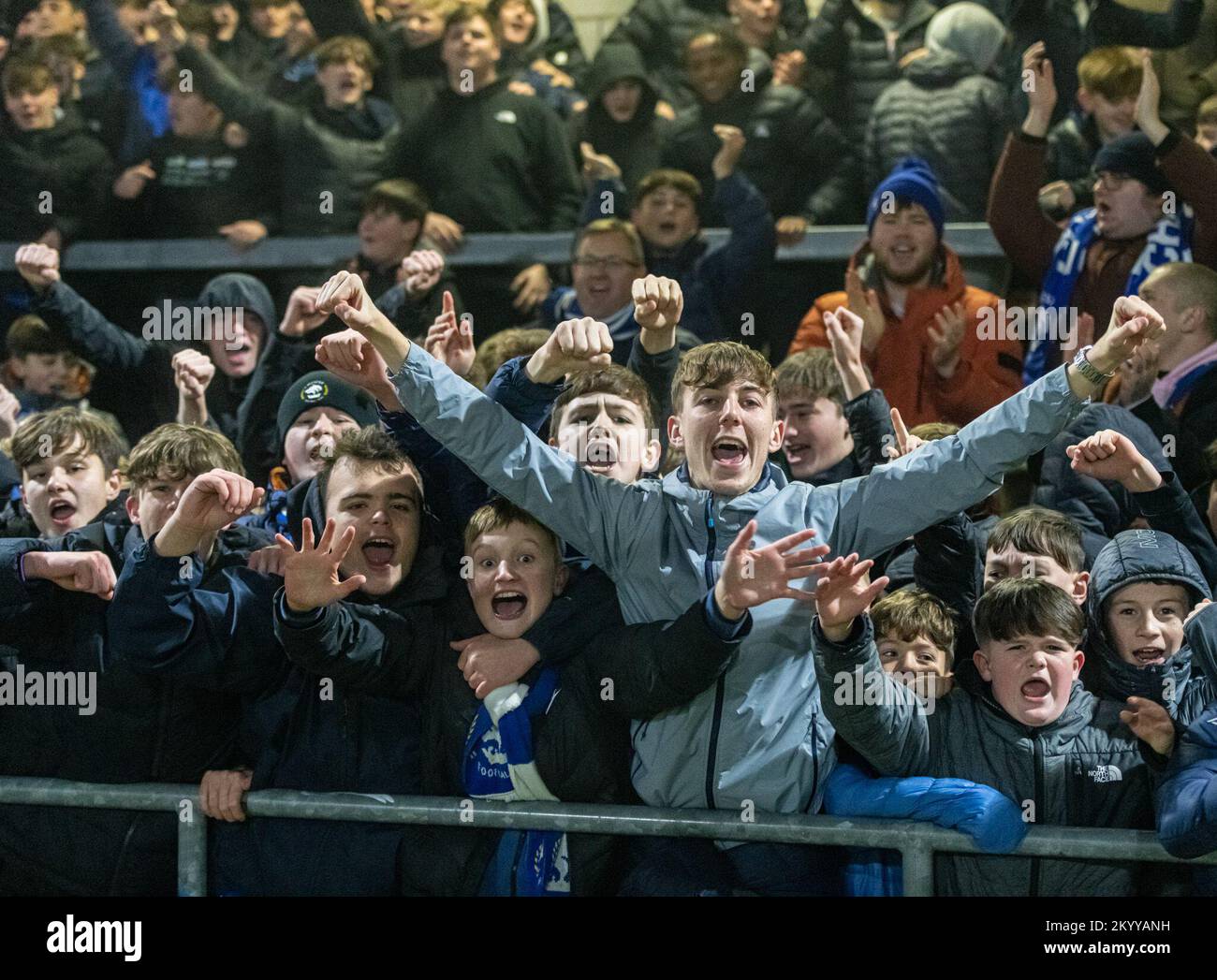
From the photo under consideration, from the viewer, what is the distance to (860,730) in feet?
11.6

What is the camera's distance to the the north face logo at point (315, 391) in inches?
195

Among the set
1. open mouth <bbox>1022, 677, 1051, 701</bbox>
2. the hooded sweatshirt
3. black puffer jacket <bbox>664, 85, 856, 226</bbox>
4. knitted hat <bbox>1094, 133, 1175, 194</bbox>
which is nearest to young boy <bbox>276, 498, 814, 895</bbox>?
open mouth <bbox>1022, 677, 1051, 701</bbox>

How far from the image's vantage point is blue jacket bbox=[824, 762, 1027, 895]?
3.35 m

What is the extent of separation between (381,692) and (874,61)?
12.3 ft

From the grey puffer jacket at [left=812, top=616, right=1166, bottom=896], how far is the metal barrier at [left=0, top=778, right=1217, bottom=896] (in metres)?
0.14

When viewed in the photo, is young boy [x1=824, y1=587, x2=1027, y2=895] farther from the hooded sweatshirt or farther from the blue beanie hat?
the hooded sweatshirt

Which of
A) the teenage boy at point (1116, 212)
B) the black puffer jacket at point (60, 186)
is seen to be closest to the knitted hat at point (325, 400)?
the teenage boy at point (1116, 212)

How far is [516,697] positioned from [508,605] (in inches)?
9.6

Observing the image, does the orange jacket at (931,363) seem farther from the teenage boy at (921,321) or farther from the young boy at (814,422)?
the young boy at (814,422)

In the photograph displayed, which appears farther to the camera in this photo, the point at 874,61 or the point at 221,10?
the point at 221,10

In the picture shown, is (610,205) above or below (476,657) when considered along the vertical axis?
above
